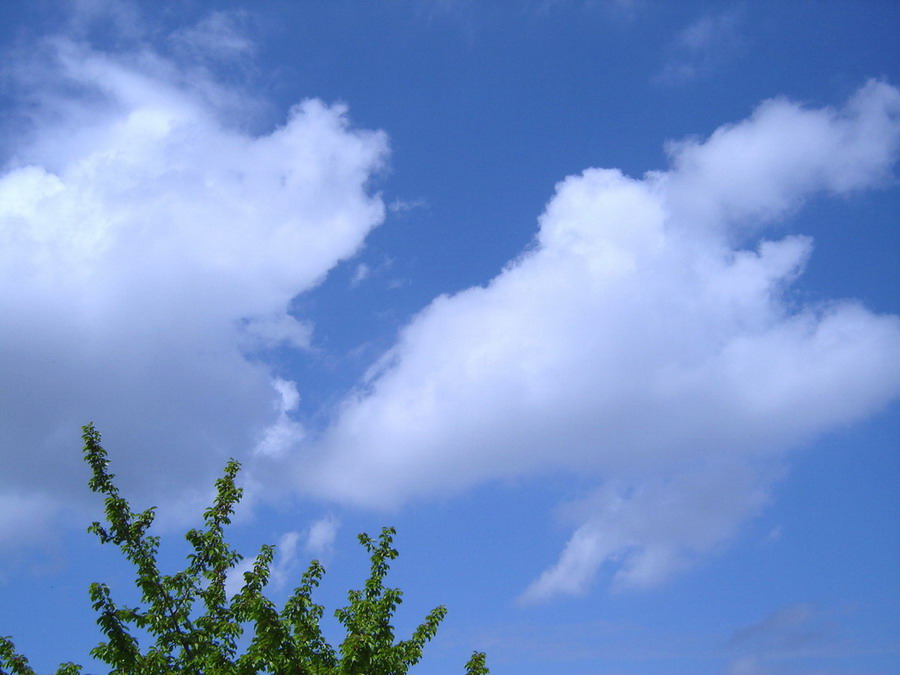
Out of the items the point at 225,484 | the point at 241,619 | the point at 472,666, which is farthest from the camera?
the point at 225,484

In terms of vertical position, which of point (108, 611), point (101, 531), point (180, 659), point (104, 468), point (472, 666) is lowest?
point (472, 666)

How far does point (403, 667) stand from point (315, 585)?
7.27ft

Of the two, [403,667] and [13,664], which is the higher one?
[13,664]

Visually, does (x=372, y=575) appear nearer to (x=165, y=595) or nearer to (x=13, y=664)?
Answer: (x=165, y=595)

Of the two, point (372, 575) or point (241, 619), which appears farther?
point (372, 575)

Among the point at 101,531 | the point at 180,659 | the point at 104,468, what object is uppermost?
the point at 104,468

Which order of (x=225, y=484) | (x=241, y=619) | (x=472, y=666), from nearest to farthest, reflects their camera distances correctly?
(x=241, y=619) → (x=472, y=666) → (x=225, y=484)

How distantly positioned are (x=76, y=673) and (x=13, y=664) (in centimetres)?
154

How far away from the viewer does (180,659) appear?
13.9 m

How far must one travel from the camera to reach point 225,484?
1584 cm

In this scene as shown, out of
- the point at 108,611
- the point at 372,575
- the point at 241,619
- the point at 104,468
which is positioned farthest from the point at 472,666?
the point at 104,468

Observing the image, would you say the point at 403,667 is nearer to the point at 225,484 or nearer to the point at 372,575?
the point at 372,575

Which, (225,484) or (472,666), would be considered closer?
(472,666)

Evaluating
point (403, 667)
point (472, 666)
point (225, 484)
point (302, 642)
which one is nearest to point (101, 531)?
point (225, 484)
